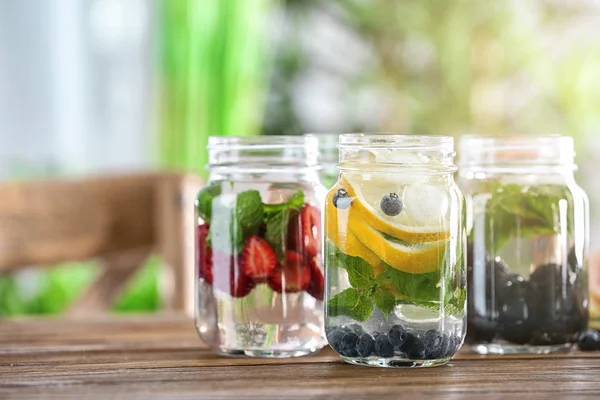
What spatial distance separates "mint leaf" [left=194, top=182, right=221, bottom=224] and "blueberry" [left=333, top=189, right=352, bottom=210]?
14 cm

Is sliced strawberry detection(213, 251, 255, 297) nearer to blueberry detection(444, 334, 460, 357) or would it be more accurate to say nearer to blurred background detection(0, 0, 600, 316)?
blueberry detection(444, 334, 460, 357)

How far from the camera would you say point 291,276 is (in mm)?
833

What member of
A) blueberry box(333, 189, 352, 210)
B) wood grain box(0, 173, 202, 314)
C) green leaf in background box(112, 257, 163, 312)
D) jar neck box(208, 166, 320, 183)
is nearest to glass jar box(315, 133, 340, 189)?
jar neck box(208, 166, 320, 183)

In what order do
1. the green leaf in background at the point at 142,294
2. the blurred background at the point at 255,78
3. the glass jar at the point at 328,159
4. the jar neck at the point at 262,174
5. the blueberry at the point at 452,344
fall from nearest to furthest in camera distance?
1. the blueberry at the point at 452,344
2. the jar neck at the point at 262,174
3. the glass jar at the point at 328,159
4. the green leaf in background at the point at 142,294
5. the blurred background at the point at 255,78

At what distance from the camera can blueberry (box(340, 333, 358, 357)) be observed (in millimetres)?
772

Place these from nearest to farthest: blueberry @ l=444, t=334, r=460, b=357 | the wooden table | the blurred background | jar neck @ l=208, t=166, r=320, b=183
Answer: the wooden table
blueberry @ l=444, t=334, r=460, b=357
jar neck @ l=208, t=166, r=320, b=183
the blurred background

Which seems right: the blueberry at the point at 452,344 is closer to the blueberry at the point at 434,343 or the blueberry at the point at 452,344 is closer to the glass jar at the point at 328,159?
the blueberry at the point at 434,343

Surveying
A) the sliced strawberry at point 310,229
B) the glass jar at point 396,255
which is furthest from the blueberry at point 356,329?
the sliced strawberry at point 310,229

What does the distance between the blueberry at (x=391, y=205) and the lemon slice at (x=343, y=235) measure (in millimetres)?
35

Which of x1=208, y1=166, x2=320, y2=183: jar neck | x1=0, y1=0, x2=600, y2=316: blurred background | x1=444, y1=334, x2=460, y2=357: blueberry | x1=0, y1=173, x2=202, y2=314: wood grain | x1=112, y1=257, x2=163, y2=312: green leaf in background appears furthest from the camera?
x1=0, y1=0, x2=600, y2=316: blurred background

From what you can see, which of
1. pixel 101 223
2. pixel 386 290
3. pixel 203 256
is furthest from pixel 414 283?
pixel 101 223

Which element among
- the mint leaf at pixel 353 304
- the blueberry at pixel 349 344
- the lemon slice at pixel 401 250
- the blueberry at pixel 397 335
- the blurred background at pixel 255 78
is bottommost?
the blueberry at pixel 349 344

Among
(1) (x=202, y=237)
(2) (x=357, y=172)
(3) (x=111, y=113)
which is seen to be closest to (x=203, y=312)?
(1) (x=202, y=237)

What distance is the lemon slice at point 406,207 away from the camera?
0.75 meters
